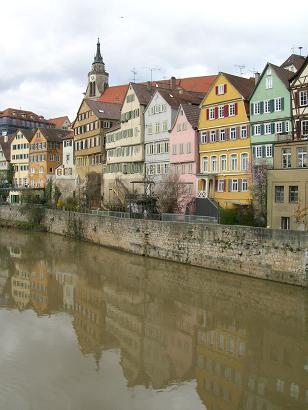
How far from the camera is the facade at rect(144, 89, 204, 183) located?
44062mm

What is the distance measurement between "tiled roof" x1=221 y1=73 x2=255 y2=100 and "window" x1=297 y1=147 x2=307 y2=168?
926cm

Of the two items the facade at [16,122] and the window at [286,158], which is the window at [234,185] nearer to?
the window at [286,158]

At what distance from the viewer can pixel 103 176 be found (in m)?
53.9

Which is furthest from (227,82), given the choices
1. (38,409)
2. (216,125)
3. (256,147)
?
(38,409)

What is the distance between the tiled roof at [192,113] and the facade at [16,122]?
232ft

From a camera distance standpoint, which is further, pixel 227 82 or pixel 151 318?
pixel 227 82

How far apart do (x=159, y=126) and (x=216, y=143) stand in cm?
789

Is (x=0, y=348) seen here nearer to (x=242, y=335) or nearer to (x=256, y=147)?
(x=242, y=335)

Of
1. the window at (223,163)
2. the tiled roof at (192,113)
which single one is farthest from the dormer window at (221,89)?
the window at (223,163)

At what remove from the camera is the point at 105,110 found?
5828 cm

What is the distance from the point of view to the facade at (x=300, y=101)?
31.5 metres

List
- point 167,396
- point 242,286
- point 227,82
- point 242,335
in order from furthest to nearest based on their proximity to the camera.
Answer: point 227,82, point 242,286, point 242,335, point 167,396

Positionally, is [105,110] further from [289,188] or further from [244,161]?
[289,188]

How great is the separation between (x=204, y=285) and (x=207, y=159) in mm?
15603
